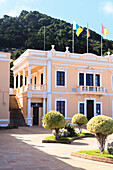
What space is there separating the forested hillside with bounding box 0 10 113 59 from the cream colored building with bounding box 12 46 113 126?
27.0 m

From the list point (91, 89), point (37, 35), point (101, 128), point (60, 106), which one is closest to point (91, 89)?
point (91, 89)

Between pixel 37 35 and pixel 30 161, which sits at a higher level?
pixel 37 35

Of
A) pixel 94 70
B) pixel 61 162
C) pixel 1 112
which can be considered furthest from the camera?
pixel 94 70

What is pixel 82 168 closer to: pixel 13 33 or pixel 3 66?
pixel 3 66

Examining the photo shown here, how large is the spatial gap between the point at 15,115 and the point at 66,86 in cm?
647

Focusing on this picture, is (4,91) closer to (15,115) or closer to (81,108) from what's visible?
(15,115)

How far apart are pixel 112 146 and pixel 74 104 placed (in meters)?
17.4

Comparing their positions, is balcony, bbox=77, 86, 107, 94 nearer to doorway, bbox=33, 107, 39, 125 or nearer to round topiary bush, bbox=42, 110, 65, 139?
doorway, bbox=33, 107, 39, 125

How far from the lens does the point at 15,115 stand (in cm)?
2683

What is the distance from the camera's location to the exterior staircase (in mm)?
25094

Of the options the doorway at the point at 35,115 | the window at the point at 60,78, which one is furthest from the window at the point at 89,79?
the doorway at the point at 35,115

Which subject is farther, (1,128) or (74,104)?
(74,104)

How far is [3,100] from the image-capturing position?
74.3 ft

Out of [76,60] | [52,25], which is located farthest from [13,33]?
[76,60]
